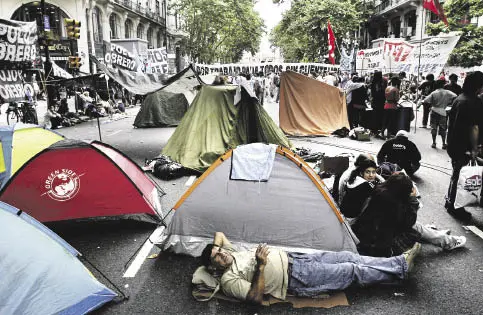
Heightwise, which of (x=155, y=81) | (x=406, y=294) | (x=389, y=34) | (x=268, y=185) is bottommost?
(x=406, y=294)

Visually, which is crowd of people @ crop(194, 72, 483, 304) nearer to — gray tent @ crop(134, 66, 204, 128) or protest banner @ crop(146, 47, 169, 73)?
gray tent @ crop(134, 66, 204, 128)

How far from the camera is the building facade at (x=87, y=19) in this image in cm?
2753

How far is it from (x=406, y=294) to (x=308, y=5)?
32.9 m

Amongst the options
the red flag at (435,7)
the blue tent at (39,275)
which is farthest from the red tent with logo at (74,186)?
the red flag at (435,7)

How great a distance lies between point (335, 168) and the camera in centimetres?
678

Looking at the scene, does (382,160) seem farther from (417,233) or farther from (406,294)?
(406,294)

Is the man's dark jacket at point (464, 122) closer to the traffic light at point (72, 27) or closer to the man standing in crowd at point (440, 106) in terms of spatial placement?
the man standing in crowd at point (440, 106)

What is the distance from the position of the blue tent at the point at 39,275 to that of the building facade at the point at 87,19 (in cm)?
2097

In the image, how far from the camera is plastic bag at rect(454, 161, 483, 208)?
520 cm

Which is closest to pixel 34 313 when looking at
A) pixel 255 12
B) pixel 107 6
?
pixel 107 6

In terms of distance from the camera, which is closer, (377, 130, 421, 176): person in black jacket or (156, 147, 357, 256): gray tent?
(156, 147, 357, 256): gray tent

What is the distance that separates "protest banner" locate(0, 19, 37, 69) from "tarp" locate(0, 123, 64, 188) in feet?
14.4

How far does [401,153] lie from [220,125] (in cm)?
389

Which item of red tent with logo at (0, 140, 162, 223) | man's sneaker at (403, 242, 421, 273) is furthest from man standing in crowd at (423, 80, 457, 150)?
red tent with logo at (0, 140, 162, 223)
